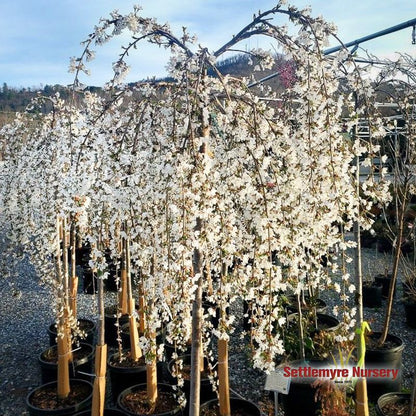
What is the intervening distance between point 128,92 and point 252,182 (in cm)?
88

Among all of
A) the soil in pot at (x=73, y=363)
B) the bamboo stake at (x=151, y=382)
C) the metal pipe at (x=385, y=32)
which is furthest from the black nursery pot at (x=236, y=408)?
the metal pipe at (x=385, y=32)

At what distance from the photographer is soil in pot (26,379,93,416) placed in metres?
3.00

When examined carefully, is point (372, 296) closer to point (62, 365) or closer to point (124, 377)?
point (124, 377)

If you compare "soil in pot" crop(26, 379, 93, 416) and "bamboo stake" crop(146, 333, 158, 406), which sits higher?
"bamboo stake" crop(146, 333, 158, 406)

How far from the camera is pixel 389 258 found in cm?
782

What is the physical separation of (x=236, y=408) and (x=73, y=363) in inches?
62.2

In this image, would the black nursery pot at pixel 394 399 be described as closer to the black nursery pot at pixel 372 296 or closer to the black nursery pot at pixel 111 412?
the black nursery pot at pixel 111 412

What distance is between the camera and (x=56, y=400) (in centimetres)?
321

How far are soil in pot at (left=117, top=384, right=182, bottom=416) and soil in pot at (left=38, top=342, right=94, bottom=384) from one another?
490mm

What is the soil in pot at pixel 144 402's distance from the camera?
2951mm

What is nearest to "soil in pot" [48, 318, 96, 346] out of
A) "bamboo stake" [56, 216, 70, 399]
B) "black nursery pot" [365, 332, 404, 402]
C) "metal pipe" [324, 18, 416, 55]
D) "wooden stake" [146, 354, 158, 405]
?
"bamboo stake" [56, 216, 70, 399]

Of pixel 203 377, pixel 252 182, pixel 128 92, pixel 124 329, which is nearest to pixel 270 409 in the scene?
pixel 203 377

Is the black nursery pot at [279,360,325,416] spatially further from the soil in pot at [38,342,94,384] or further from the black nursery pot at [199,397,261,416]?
the soil in pot at [38,342,94,384]

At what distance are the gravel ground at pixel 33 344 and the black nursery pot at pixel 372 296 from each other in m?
0.12
